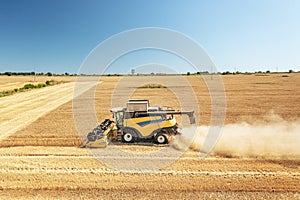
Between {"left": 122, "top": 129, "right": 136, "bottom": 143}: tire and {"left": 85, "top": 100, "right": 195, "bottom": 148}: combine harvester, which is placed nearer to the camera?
{"left": 85, "top": 100, "right": 195, "bottom": 148}: combine harvester

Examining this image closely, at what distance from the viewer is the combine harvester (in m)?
10.4

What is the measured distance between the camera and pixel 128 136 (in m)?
10.8

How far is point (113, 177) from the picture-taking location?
300 inches

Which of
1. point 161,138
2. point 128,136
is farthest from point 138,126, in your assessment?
point 161,138

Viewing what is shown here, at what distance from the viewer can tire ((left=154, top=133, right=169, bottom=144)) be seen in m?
10.7

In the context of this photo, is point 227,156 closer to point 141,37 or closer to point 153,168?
point 153,168

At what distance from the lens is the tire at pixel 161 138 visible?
10.7 metres

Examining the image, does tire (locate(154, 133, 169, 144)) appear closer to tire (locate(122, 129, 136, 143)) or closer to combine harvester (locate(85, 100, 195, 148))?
combine harvester (locate(85, 100, 195, 148))

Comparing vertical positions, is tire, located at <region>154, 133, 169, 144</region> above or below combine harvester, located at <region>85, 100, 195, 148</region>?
below

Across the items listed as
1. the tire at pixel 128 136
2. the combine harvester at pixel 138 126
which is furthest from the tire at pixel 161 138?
the tire at pixel 128 136

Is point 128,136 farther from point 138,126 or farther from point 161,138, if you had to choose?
point 161,138

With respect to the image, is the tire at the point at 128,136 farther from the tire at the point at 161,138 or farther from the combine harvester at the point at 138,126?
the tire at the point at 161,138

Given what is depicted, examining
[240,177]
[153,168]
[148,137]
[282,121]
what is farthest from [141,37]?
[282,121]

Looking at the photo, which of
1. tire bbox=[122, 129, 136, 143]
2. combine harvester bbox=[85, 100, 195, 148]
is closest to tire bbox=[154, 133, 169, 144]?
combine harvester bbox=[85, 100, 195, 148]
